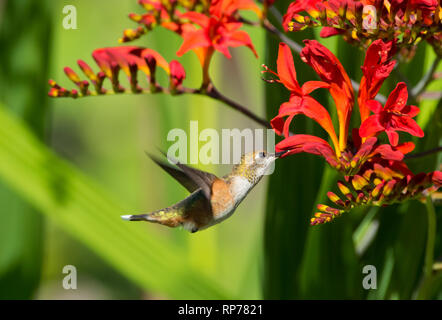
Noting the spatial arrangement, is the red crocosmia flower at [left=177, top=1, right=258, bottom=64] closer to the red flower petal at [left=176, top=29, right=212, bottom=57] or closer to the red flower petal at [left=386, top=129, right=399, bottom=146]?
the red flower petal at [left=176, top=29, right=212, bottom=57]

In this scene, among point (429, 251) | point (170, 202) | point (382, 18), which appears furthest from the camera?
point (170, 202)

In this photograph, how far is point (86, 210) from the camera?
706 millimetres

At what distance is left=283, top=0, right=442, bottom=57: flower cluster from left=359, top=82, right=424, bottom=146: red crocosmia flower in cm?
4

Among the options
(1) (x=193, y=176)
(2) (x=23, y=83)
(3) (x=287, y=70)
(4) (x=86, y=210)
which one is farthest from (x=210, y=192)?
(2) (x=23, y=83)

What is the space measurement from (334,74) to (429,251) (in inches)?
8.7

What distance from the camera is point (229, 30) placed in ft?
1.76

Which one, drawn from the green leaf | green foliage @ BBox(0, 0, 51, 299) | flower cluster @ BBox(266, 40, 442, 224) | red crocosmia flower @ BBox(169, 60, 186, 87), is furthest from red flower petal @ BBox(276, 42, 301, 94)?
green foliage @ BBox(0, 0, 51, 299)

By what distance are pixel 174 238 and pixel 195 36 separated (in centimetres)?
77

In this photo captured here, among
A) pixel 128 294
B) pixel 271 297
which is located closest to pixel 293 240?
pixel 271 297

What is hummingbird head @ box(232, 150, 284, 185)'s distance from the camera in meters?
0.50

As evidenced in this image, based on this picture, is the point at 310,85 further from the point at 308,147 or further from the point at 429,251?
the point at 429,251

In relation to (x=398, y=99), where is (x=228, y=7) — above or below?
above

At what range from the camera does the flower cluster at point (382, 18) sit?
468 millimetres
